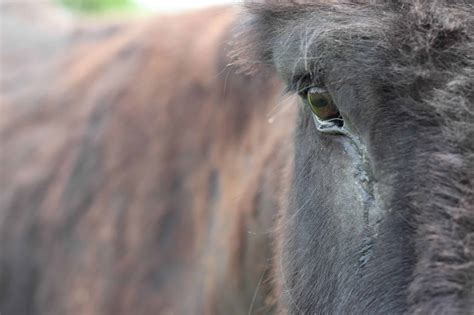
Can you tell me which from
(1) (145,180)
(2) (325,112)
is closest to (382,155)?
(2) (325,112)

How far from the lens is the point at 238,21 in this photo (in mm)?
2334

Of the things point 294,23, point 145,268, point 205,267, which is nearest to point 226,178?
point 205,267

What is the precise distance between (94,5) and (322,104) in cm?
996

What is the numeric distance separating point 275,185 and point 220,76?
81cm

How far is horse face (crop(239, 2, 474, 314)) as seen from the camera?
1.46 m

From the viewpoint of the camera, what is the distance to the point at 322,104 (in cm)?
184

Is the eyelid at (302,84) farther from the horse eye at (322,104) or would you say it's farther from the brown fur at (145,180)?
the brown fur at (145,180)

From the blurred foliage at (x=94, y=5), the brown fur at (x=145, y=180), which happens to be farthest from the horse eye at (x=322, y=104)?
the blurred foliage at (x=94, y=5)

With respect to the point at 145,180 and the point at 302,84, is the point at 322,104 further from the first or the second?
the point at 145,180

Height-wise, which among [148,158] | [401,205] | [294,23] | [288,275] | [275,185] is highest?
[294,23]

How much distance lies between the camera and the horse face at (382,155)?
4.80ft

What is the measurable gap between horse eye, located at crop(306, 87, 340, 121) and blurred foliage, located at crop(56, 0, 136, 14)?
28.5ft

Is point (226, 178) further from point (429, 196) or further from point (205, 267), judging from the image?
point (429, 196)

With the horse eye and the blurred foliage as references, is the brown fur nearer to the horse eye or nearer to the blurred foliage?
the horse eye
